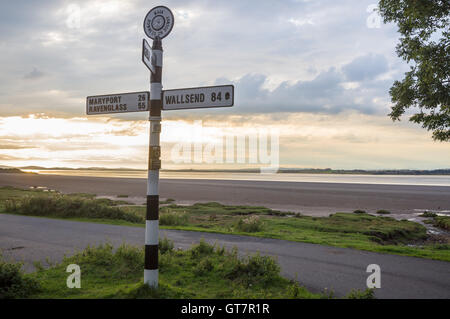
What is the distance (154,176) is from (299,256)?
219 inches

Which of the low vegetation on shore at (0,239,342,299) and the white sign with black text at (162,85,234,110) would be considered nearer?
the white sign with black text at (162,85,234,110)

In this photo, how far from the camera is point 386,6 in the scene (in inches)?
544

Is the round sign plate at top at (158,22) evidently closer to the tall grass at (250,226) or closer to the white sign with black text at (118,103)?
the white sign with black text at (118,103)

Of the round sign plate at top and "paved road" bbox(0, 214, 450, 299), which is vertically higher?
the round sign plate at top

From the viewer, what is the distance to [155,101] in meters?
6.04

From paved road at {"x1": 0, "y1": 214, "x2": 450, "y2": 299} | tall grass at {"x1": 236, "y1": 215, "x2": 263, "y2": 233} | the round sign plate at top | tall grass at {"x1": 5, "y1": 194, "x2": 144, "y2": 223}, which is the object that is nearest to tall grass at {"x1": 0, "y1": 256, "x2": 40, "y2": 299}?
paved road at {"x1": 0, "y1": 214, "x2": 450, "y2": 299}

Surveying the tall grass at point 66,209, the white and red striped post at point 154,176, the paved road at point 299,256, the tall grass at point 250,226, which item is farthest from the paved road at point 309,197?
the white and red striped post at point 154,176

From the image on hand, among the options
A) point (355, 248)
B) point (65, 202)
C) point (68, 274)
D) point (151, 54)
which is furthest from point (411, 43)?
point (65, 202)

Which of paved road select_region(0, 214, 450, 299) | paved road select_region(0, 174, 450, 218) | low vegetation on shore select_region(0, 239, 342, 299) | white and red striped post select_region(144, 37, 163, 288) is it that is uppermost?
white and red striped post select_region(144, 37, 163, 288)

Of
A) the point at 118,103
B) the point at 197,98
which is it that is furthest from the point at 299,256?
the point at 118,103

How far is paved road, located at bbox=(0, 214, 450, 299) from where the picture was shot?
7.19 metres

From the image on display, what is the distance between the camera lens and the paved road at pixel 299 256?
7.19 meters

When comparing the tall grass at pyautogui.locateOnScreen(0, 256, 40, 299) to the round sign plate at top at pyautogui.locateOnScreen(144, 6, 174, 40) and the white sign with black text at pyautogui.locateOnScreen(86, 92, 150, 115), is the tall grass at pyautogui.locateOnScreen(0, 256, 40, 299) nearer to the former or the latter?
the white sign with black text at pyautogui.locateOnScreen(86, 92, 150, 115)
